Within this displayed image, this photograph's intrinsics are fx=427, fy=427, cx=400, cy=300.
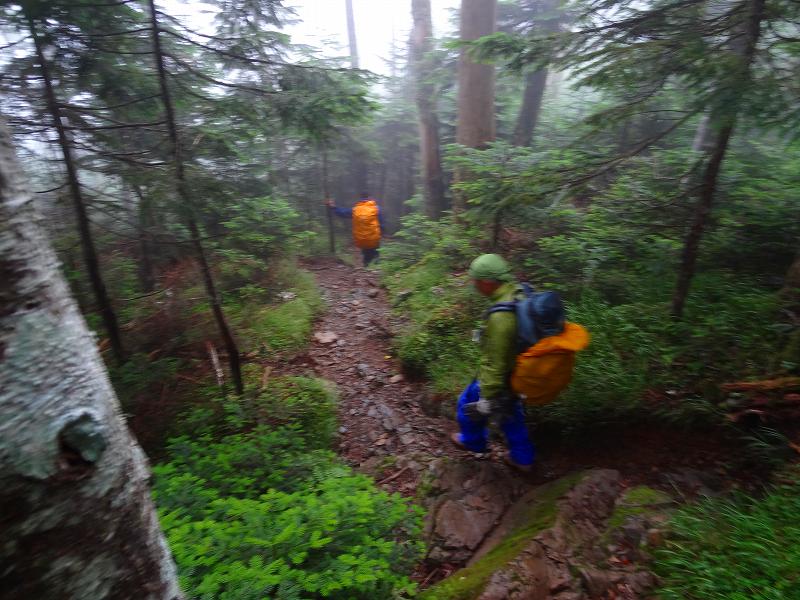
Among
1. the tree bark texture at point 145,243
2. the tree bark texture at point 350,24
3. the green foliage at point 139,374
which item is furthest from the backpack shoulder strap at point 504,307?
the tree bark texture at point 350,24

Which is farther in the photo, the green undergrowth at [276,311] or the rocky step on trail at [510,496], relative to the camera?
the green undergrowth at [276,311]

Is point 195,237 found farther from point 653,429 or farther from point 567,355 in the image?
point 653,429

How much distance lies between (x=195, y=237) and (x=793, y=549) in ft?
18.7

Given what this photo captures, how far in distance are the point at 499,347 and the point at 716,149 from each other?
297 centimetres

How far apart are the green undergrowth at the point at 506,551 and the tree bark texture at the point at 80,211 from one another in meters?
5.02

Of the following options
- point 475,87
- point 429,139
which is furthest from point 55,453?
point 429,139

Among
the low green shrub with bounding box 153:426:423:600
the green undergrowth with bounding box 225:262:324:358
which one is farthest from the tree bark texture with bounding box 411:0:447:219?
the low green shrub with bounding box 153:426:423:600

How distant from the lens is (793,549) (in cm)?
263

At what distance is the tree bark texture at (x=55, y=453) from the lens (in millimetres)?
1013

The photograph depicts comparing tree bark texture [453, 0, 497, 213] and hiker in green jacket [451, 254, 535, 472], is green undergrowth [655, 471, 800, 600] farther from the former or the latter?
tree bark texture [453, 0, 497, 213]

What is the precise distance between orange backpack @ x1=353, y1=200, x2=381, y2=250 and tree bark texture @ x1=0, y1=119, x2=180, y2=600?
11324mm

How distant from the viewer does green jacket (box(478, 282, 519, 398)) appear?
13.6 feet

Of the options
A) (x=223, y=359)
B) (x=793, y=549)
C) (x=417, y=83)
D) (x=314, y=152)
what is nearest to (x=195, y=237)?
(x=223, y=359)

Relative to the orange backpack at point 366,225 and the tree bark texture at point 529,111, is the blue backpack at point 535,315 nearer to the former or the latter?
the orange backpack at point 366,225
